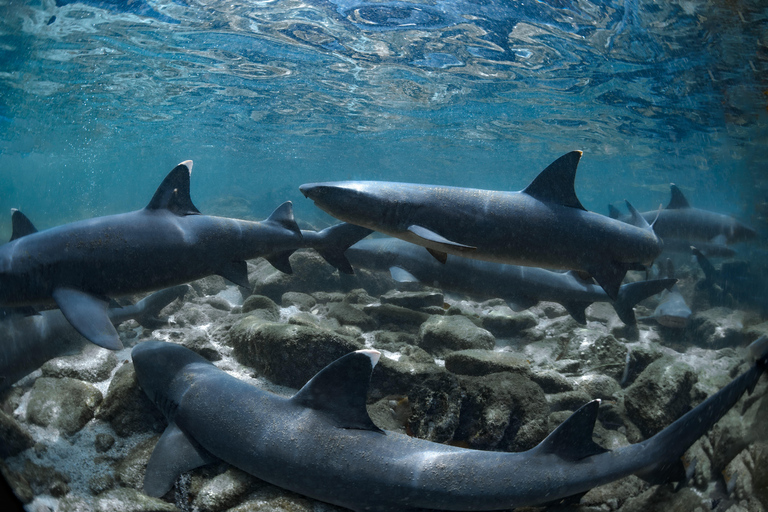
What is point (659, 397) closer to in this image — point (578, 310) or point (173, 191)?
point (578, 310)

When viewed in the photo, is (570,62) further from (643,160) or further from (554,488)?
(643,160)

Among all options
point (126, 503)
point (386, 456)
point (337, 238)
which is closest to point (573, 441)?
point (386, 456)

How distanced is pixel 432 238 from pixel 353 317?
2766 mm

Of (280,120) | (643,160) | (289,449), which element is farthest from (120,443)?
(643,160)

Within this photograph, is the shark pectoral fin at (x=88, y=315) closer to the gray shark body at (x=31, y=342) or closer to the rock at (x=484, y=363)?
the gray shark body at (x=31, y=342)

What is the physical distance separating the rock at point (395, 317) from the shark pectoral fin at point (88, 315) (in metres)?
3.79

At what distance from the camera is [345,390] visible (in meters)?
3.07

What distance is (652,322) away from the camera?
8484mm

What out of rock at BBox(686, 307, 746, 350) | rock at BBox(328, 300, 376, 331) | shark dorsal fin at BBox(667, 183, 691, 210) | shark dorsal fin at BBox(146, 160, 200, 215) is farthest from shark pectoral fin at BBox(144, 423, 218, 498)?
shark dorsal fin at BBox(667, 183, 691, 210)

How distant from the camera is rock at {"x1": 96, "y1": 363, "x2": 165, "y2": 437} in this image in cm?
386

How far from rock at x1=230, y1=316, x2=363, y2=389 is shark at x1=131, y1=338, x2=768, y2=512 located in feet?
3.11

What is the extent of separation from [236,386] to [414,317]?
3585 millimetres

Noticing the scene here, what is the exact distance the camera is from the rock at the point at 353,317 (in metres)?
6.20

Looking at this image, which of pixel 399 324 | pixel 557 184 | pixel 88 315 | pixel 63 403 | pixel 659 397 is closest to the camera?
pixel 88 315
